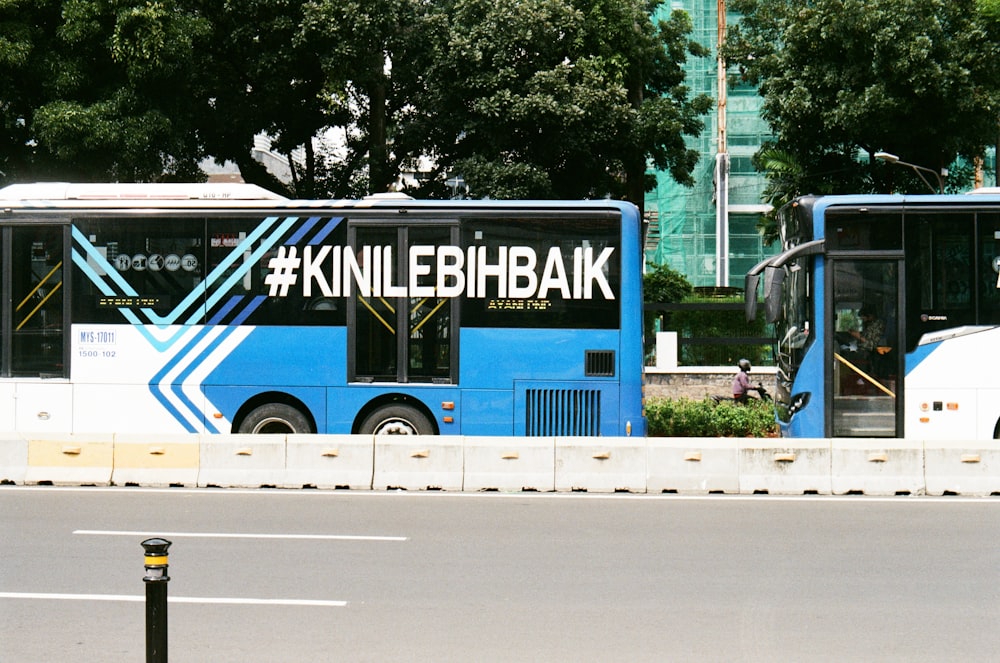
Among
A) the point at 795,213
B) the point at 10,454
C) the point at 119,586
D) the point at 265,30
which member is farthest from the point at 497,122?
the point at 119,586

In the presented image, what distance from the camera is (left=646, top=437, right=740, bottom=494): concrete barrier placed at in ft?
42.1

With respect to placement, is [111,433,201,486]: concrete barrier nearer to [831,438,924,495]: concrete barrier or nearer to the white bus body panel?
[831,438,924,495]: concrete barrier

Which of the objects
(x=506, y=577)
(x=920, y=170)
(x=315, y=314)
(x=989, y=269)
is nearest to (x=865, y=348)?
(x=989, y=269)

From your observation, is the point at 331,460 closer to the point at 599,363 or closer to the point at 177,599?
the point at 599,363

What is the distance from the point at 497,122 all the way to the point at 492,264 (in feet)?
36.2

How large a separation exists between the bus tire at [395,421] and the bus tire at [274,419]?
2.59ft

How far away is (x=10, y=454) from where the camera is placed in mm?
13320

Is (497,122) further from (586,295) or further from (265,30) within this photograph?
(586,295)

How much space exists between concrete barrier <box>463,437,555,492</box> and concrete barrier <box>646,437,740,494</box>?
1.15m

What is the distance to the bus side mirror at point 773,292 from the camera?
13852mm

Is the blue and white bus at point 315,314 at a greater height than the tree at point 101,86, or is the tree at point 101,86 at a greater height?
the tree at point 101,86

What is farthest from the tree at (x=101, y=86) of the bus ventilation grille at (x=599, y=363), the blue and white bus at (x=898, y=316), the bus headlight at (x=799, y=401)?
the bus headlight at (x=799, y=401)

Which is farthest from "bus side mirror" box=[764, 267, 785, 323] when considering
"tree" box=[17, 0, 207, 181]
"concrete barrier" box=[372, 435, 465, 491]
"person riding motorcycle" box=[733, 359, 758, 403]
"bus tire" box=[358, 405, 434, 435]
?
"tree" box=[17, 0, 207, 181]

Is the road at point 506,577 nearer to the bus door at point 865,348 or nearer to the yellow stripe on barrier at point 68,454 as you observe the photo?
the yellow stripe on barrier at point 68,454
